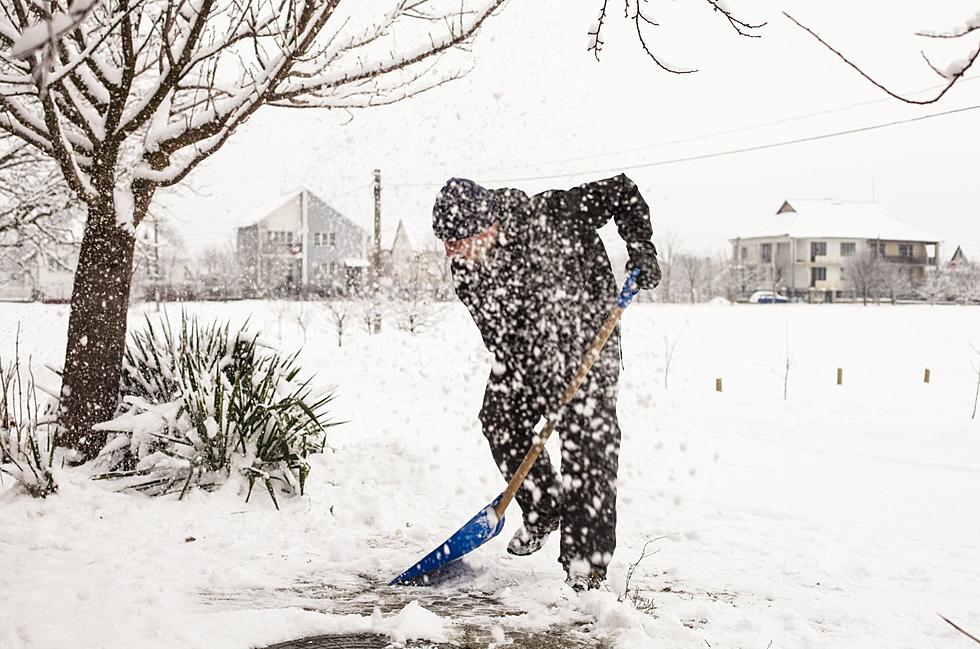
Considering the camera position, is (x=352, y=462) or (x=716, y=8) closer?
(x=716, y=8)

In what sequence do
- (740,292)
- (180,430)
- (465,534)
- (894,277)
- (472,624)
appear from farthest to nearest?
(740,292) < (894,277) < (180,430) < (465,534) < (472,624)

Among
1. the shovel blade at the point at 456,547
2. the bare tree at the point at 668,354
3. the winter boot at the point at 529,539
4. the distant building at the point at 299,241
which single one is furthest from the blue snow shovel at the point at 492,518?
the distant building at the point at 299,241

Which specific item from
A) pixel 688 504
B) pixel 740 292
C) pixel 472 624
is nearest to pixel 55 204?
pixel 688 504

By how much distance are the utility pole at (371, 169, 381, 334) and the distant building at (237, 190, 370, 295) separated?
21.6 metres

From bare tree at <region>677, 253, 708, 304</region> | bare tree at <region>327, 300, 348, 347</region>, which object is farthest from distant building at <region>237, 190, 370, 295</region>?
bare tree at <region>677, 253, 708, 304</region>

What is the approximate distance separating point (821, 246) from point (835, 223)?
263cm

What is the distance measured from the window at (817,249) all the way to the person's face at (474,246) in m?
56.2

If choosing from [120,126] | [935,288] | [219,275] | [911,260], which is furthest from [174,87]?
[911,260]

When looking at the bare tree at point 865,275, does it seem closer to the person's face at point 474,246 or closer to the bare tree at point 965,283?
the bare tree at point 965,283

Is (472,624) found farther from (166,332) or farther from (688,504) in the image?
(166,332)

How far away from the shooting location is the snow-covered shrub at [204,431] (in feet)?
13.8

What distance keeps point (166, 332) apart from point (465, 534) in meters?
3.02

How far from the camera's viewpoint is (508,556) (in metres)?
3.55

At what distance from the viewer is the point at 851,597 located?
3.22 meters
